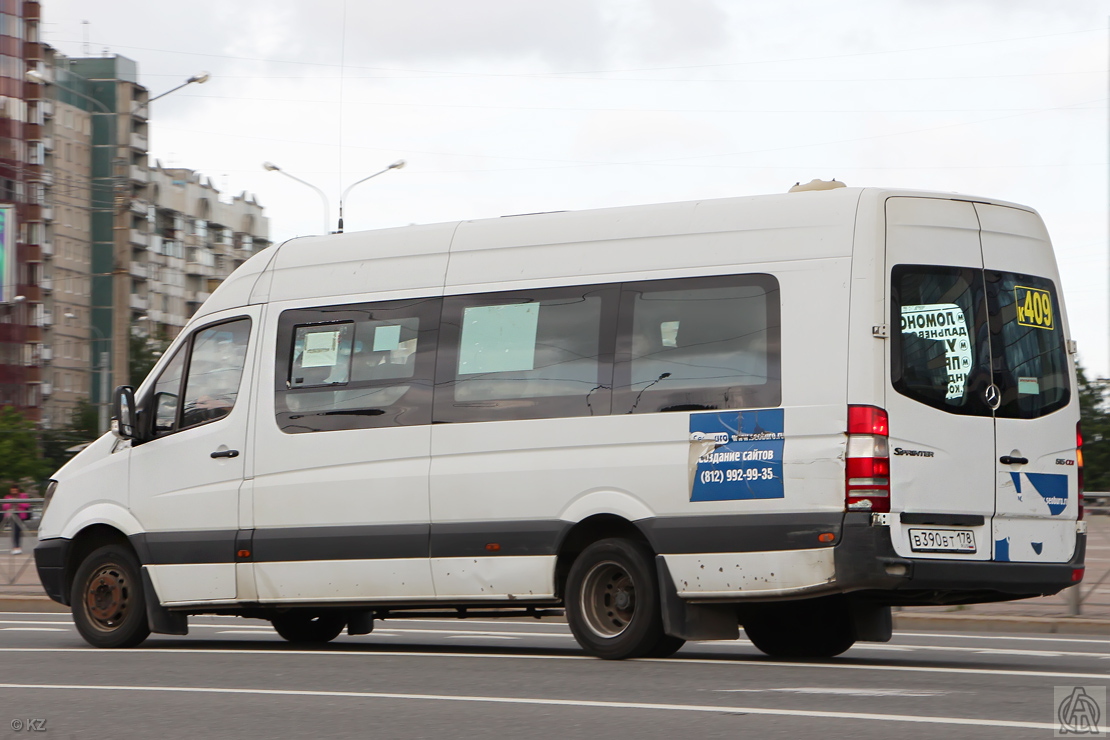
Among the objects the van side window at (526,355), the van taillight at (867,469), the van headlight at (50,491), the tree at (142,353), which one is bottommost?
the van headlight at (50,491)

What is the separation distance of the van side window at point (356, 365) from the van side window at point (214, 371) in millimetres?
421

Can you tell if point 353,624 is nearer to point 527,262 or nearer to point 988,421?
point 527,262

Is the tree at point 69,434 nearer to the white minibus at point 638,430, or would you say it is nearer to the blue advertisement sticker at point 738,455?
the white minibus at point 638,430

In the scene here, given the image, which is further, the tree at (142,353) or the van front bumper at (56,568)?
the tree at (142,353)

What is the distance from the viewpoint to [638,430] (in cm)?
1095

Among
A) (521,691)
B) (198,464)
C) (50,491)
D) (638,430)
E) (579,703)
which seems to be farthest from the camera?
(50,491)

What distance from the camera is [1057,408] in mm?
11117

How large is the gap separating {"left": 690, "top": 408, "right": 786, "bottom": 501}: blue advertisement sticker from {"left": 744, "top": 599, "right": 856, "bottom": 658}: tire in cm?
139

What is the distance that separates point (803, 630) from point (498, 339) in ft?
9.11

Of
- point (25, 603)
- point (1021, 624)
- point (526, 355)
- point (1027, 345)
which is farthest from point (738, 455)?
point (25, 603)

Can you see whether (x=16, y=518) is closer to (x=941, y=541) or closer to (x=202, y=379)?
(x=202, y=379)

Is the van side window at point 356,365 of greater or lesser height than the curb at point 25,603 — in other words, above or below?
above

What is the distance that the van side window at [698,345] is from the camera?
1059cm

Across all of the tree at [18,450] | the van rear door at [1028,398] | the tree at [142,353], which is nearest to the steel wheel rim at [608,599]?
the van rear door at [1028,398]
